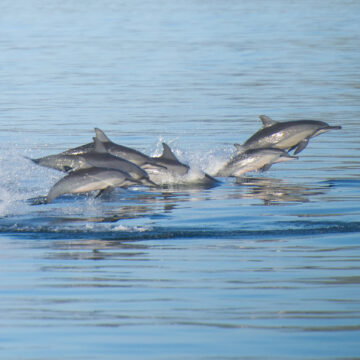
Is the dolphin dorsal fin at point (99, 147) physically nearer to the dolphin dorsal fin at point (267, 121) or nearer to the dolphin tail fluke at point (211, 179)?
the dolphin tail fluke at point (211, 179)

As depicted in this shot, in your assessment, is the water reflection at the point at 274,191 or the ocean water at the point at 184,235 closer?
the ocean water at the point at 184,235

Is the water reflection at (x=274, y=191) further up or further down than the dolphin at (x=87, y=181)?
further down

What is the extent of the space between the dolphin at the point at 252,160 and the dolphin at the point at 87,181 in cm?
406

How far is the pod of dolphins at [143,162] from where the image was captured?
14.9 m

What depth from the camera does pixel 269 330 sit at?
898 centimetres

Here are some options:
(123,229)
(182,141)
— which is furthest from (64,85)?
(123,229)

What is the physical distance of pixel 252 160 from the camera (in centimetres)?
1870

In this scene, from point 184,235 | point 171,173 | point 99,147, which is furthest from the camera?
point 171,173

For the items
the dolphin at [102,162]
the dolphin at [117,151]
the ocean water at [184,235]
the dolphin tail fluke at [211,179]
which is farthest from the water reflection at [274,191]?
the dolphin at [102,162]

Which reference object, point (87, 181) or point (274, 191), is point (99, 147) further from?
point (274, 191)

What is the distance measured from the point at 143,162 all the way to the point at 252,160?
2.56 meters

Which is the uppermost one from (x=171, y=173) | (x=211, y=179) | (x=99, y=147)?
(x=99, y=147)

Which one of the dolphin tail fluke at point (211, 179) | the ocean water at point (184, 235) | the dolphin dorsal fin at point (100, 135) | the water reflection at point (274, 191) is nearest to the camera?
the ocean water at point (184, 235)

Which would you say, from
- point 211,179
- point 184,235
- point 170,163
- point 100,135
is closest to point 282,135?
point 211,179
